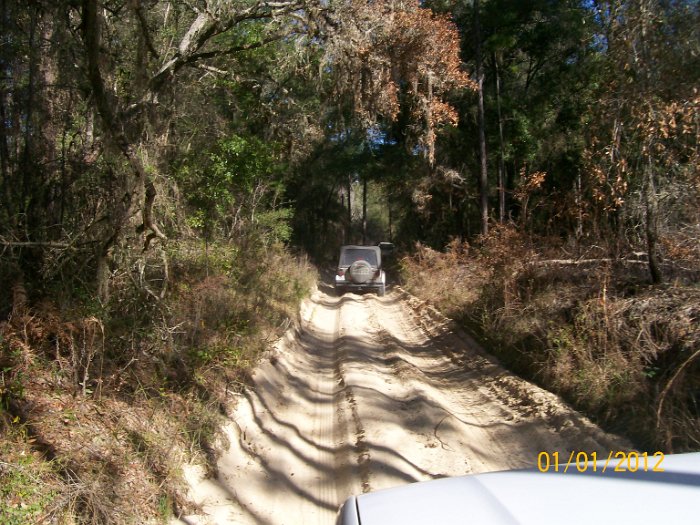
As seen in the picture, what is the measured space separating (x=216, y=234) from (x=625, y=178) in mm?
9733

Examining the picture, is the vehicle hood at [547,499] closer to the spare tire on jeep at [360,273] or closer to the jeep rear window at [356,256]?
the spare tire on jeep at [360,273]

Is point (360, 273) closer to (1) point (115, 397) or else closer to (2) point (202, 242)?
(2) point (202, 242)

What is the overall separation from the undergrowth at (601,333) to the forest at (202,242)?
4cm

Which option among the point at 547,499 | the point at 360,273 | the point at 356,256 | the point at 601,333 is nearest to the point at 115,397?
the point at 547,499

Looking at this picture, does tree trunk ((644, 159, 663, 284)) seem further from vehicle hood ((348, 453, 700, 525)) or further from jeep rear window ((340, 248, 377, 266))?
jeep rear window ((340, 248, 377, 266))

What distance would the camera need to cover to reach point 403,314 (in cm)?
1800

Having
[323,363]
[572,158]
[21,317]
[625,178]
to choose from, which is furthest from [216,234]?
[572,158]

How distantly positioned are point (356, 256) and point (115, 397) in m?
17.7

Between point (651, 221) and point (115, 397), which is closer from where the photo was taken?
point (115, 397)

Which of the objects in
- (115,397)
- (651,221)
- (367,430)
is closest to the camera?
(115,397)

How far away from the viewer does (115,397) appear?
5.98 m

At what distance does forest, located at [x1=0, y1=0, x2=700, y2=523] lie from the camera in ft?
17.9

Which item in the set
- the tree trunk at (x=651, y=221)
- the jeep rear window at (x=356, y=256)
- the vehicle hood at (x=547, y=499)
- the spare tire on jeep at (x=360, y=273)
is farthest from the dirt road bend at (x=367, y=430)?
the jeep rear window at (x=356, y=256)

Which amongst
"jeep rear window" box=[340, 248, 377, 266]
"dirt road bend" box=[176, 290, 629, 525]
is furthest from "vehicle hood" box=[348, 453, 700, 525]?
"jeep rear window" box=[340, 248, 377, 266]
